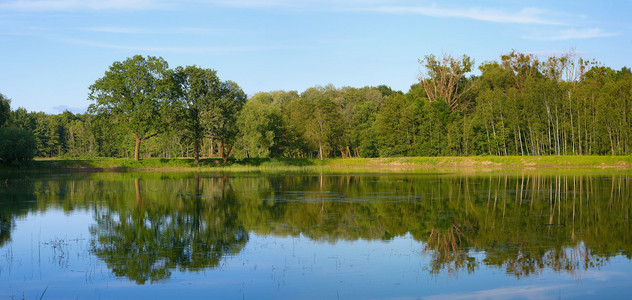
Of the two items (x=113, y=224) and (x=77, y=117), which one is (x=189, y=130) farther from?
(x=77, y=117)

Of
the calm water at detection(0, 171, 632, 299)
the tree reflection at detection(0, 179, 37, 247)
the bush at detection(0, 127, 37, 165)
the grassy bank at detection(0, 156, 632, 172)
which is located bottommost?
the calm water at detection(0, 171, 632, 299)

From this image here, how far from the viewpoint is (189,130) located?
263 ft

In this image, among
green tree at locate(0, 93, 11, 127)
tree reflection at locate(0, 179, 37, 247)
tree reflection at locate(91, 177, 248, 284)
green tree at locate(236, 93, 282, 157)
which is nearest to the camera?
tree reflection at locate(91, 177, 248, 284)

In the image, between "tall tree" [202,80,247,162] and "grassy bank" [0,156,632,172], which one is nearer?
"grassy bank" [0,156,632,172]

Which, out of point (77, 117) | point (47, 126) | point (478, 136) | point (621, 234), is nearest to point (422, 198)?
point (621, 234)

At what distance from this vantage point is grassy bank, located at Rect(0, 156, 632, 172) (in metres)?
69.1

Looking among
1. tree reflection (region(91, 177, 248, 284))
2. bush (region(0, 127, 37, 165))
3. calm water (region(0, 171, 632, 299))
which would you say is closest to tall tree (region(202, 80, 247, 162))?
bush (region(0, 127, 37, 165))

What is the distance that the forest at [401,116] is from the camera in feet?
248

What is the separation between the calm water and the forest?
4541 centimetres

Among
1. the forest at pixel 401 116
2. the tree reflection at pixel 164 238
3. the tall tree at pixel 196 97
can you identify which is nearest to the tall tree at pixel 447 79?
the forest at pixel 401 116

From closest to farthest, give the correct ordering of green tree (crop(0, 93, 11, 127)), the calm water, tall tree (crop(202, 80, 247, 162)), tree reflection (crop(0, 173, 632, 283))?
the calm water
tree reflection (crop(0, 173, 632, 283))
green tree (crop(0, 93, 11, 127))
tall tree (crop(202, 80, 247, 162))

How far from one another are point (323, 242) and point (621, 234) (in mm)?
9400

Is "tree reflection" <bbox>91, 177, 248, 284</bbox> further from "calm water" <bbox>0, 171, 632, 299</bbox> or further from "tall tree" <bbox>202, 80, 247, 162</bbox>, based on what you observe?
"tall tree" <bbox>202, 80, 247, 162</bbox>

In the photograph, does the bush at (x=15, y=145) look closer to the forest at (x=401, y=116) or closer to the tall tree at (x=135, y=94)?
the forest at (x=401, y=116)
